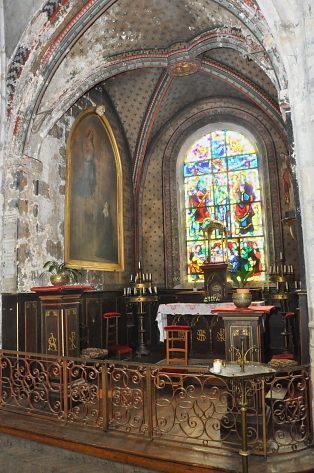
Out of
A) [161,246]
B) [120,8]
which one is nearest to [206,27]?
[120,8]

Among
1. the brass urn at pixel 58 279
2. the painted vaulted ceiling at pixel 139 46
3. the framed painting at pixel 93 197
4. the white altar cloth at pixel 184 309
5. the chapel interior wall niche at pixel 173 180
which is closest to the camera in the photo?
the brass urn at pixel 58 279

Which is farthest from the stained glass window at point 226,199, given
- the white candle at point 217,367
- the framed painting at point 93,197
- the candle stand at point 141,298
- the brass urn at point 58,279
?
the white candle at point 217,367

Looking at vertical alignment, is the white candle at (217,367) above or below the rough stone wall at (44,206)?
below

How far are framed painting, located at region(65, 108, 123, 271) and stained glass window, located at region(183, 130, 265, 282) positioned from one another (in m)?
2.06

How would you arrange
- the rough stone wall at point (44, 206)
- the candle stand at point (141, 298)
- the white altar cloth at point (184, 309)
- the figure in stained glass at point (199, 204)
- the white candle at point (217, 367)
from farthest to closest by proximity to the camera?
the figure in stained glass at point (199, 204)
the candle stand at point (141, 298)
the white altar cloth at point (184, 309)
the rough stone wall at point (44, 206)
the white candle at point (217, 367)

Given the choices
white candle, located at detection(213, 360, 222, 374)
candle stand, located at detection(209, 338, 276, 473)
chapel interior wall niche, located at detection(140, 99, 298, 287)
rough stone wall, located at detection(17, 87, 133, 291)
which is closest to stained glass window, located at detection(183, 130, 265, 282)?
chapel interior wall niche, located at detection(140, 99, 298, 287)

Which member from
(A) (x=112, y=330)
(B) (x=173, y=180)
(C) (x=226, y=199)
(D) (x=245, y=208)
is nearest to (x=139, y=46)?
(B) (x=173, y=180)

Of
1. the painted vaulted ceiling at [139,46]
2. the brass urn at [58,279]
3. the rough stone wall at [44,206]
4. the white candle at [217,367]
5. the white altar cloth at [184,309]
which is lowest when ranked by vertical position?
the white candle at [217,367]

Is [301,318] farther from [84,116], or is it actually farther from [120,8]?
[84,116]

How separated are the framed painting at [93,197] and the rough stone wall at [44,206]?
7.8 inches

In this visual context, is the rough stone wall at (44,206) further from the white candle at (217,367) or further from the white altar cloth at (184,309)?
the white candle at (217,367)

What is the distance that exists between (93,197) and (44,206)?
1.74 meters

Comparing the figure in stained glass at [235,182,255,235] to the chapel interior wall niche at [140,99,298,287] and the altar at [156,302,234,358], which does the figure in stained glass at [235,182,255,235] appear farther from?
the altar at [156,302,234,358]

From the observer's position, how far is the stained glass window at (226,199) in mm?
11117
